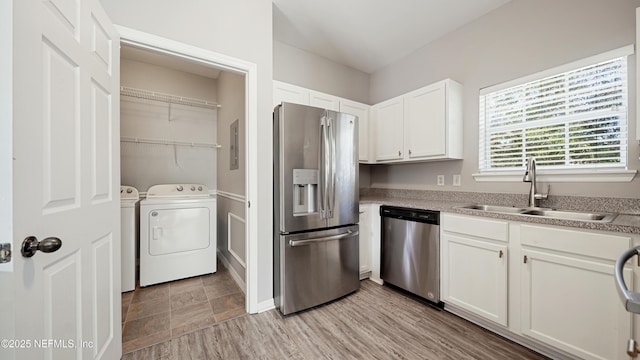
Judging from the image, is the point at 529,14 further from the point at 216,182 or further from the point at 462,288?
the point at 216,182

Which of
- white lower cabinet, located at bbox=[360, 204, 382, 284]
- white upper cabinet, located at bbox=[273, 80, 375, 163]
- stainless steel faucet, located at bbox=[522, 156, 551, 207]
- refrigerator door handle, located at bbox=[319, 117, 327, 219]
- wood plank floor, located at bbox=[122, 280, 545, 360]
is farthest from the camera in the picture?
white lower cabinet, located at bbox=[360, 204, 382, 284]

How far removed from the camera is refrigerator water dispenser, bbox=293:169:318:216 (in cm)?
203

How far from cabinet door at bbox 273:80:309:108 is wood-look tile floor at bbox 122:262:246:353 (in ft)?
6.52

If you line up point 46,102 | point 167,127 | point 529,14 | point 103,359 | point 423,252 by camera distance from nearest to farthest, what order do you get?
1. point 46,102
2. point 103,359
3. point 529,14
4. point 423,252
5. point 167,127

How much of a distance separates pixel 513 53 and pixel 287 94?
216 cm

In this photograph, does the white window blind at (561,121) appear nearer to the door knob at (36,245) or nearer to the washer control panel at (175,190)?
the door knob at (36,245)

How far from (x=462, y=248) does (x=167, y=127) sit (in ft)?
Result: 12.7

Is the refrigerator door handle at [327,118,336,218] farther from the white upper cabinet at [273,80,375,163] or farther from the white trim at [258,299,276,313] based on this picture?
the white trim at [258,299,276,313]

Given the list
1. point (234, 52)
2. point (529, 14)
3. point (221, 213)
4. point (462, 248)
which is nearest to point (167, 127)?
point (221, 213)

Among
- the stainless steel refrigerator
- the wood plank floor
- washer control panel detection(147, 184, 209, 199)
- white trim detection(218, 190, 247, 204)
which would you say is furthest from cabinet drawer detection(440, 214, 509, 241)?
washer control panel detection(147, 184, 209, 199)

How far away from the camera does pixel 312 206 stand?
7.02 feet

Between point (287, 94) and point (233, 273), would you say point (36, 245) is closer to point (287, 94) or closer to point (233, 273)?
point (287, 94)

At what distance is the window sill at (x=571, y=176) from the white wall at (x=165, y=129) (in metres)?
3.71

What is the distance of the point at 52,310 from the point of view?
87 centimetres
